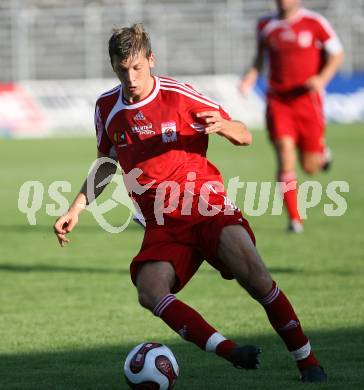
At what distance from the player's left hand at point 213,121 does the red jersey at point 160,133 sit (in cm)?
28

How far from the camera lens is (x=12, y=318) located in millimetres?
7805

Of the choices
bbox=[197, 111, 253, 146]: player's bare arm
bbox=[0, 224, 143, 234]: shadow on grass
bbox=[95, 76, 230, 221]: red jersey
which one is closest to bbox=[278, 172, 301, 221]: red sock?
bbox=[0, 224, 143, 234]: shadow on grass

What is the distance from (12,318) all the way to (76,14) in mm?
27227

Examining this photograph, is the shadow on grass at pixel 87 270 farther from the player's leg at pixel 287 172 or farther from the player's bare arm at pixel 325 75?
the player's bare arm at pixel 325 75

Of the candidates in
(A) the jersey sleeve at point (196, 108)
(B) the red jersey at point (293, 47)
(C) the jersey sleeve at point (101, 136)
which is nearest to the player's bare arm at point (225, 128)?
(A) the jersey sleeve at point (196, 108)

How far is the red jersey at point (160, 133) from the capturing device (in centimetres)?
577

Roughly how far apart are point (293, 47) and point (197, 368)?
7276mm

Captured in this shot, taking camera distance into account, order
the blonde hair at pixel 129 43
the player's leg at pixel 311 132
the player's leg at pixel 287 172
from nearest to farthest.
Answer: the blonde hair at pixel 129 43 < the player's leg at pixel 287 172 < the player's leg at pixel 311 132

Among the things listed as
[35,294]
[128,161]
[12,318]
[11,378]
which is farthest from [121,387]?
[35,294]

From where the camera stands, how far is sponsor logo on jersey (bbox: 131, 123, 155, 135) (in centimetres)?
577

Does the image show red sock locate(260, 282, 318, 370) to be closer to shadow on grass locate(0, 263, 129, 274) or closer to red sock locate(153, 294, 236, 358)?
red sock locate(153, 294, 236, 358)

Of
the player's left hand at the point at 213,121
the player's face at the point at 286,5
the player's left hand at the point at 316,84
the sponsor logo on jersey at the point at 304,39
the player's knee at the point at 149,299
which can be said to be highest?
the player's left hand at the point at 213,121

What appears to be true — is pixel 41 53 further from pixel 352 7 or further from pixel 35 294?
pixel 35 294

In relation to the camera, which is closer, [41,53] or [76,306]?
[76,306]
